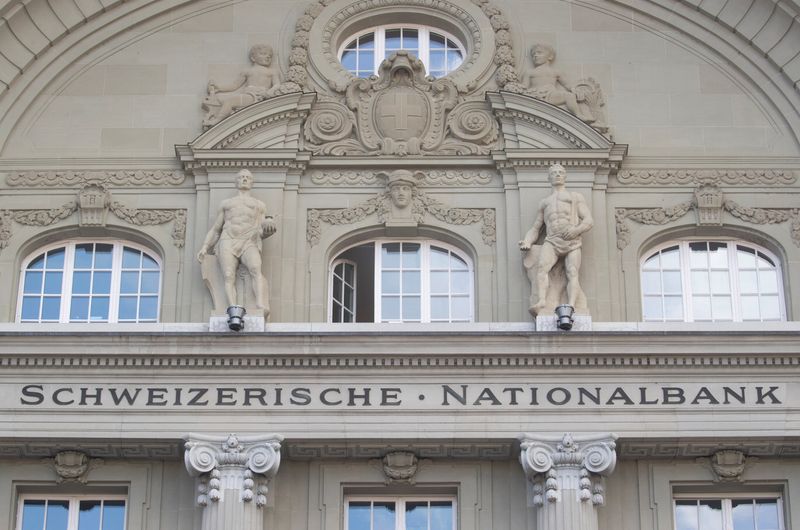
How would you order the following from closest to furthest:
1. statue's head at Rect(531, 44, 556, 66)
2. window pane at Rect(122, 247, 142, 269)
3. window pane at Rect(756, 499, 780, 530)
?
1. window pane at Rect(756, 499, 780, 530)
2. window pane at Rect(122, 247, 142, 269)
3. statue's head at Rect(531, 44, 556, 66)

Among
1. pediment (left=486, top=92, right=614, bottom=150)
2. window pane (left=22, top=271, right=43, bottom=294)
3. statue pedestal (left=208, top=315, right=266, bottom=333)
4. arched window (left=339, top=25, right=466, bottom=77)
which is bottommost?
statue pedestal (left=208, top=315, right=266, bottom=333)

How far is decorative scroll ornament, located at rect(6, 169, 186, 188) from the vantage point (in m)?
32.3

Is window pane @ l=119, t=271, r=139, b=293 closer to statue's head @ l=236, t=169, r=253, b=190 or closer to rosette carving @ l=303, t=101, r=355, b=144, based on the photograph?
statue's head @ l=236, t=169, r=253, b=190

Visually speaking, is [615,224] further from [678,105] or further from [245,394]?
[245,394]

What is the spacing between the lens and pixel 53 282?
3191cm

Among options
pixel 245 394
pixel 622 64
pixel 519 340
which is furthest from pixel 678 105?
pixel 245 394

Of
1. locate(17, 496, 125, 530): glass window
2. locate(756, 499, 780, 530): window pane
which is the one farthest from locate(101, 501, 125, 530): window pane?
locate(756, 499, 780, 530): window pane

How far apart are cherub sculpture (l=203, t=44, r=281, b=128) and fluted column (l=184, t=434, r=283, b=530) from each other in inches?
226

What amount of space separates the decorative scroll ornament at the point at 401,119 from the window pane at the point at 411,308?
2310 millimetres

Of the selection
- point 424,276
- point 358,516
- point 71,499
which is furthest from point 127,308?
point 358,516

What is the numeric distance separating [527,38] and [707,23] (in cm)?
290

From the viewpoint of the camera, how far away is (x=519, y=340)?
97.7 ft

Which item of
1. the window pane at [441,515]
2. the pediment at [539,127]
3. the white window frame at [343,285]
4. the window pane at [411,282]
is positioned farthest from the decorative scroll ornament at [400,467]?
the pediment at [539,127]

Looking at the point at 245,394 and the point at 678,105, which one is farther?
the point at 678,105
